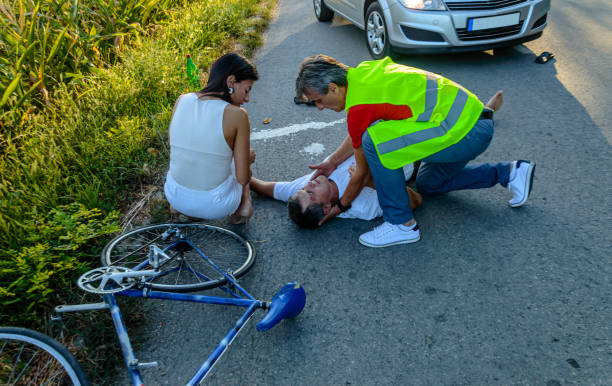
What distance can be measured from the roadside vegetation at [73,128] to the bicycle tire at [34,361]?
422mm

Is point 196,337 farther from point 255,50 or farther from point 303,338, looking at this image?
point 255,50

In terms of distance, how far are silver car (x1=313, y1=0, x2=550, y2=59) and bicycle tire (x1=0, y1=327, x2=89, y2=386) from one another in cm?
500

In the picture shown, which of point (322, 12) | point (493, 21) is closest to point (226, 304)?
point (493, 21)

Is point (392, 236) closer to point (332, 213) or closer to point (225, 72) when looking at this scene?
point (332, 213)

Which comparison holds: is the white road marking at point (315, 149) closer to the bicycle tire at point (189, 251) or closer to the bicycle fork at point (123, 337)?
the bicycle tire at point (189, 251)

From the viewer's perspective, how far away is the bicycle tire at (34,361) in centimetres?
195

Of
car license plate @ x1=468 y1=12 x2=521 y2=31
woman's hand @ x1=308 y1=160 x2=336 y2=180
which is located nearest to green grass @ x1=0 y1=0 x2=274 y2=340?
woman's hand @ x1=308 y1=160 x2=336 y2=180

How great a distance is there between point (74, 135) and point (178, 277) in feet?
6.38

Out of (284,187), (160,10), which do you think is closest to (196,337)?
(284,187)

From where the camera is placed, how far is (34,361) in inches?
83.0

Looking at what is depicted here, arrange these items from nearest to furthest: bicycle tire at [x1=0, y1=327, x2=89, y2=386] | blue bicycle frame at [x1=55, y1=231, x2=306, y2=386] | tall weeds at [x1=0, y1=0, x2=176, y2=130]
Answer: bicycle tire at [x1=0, y1=327, x2=89, y2=386] < blue bicycle frame at [x1=55, y1=231, x2=306, y2=386] < tall weeds at [x1=0, y1=0, x2=176, y2=130]

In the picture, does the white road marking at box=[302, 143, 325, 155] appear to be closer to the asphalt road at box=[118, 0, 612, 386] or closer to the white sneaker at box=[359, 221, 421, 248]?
the asphalt road at box=[118, 0, 612, 386]

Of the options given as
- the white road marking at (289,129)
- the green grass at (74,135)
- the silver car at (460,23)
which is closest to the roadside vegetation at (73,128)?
the green grass at (74,135)

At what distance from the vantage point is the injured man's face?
3.32 metres
